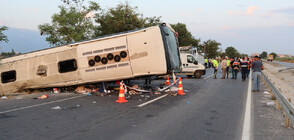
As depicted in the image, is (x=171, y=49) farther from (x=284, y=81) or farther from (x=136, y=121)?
(x=284, y=81)

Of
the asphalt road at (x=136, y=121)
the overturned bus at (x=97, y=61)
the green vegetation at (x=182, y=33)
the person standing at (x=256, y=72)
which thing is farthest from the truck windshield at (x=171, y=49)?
the green vegetation at (x=182, y=33)

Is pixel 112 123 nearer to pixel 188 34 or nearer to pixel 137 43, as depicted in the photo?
pixel 137 43

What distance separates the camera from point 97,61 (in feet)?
35.6

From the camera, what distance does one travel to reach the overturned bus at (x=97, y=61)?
10102mm

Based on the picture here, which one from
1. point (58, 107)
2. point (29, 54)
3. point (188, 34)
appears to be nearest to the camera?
point (58, 107)

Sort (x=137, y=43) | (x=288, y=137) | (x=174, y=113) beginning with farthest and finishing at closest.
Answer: (x=137, y=43) → (x=174, y=113) → (x=288, y=137)

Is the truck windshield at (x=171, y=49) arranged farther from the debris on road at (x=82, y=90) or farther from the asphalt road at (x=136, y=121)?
the debris on road at (x=82, y=90)

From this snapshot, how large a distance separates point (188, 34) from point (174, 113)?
258ft

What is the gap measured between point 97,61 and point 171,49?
3.58 meters

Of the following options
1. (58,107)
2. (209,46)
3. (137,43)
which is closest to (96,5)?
(137,43)

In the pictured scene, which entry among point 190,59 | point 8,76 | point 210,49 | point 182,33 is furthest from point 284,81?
point 210,49

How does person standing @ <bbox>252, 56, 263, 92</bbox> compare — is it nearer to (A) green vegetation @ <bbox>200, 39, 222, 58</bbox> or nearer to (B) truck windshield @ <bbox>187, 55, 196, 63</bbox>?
(B) truck windshield @ <bbox>187, 55, 196, 63</bbox>

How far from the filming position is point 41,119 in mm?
6551

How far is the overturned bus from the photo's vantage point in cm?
1010
